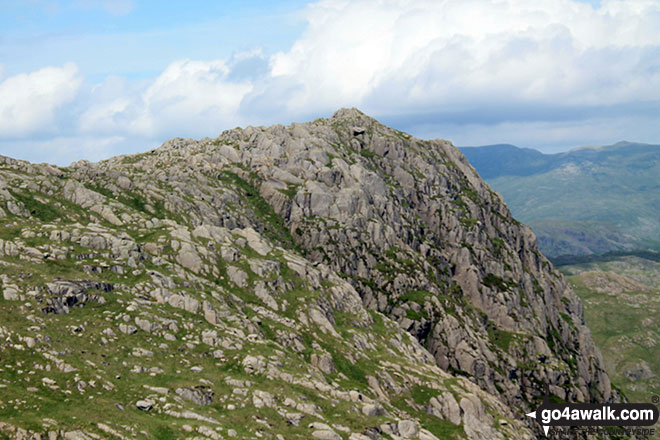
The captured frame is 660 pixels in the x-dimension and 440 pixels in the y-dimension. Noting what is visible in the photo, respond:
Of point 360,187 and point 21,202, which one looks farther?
point 360,187

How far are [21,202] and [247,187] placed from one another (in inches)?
3375

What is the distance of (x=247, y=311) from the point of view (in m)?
100

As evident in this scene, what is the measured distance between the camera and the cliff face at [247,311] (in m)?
62.4

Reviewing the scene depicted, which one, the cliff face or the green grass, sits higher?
the green grass

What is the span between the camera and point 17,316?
64625 millimetres

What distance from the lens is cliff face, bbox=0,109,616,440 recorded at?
2458 inches

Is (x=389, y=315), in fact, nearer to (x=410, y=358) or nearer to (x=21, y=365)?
(x=410, y=358)

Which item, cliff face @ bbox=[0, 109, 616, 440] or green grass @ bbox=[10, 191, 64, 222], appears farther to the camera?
green grass @ bbox=[10, 191, 64, 222]

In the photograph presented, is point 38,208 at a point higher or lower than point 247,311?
higher

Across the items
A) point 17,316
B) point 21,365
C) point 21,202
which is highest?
point 21,202

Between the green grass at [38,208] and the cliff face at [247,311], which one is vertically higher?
the green grass at [38,208]

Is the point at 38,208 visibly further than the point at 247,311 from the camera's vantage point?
Yes

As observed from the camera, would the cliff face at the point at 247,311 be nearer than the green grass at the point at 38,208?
Yes

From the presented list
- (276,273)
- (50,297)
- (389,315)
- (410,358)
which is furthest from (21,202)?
(389,315)
